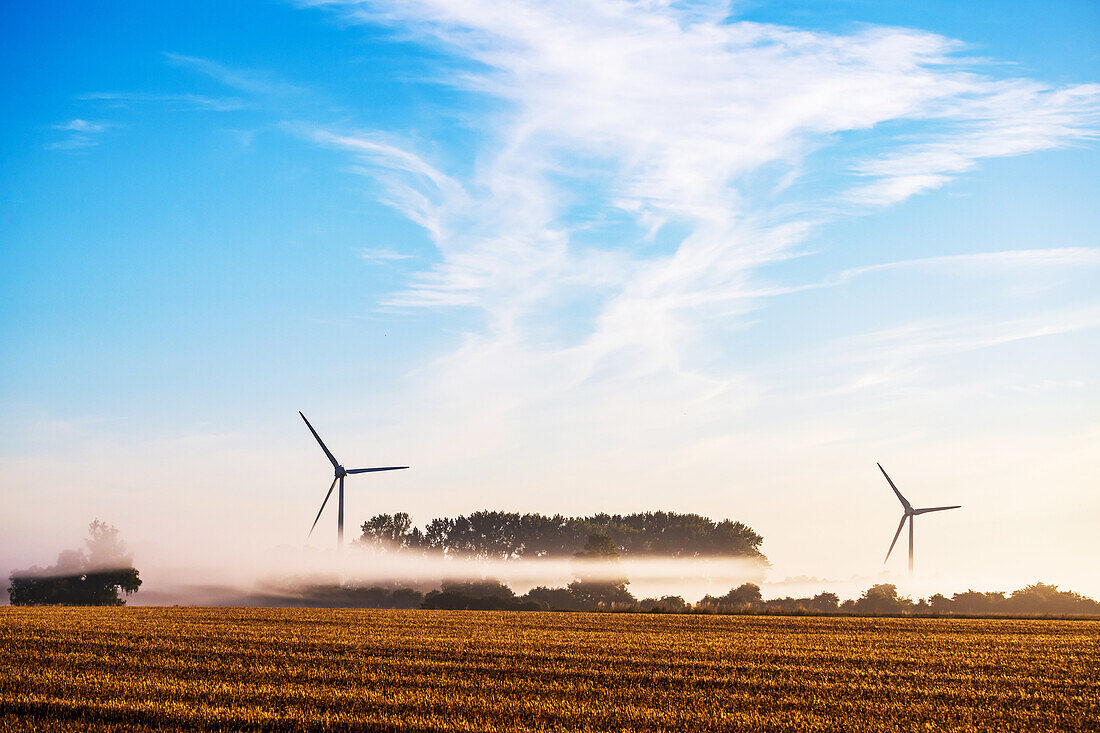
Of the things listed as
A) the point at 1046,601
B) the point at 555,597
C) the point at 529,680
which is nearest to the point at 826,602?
the point at 1046,601

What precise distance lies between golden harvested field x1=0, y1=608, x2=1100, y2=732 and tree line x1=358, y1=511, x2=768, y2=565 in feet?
419

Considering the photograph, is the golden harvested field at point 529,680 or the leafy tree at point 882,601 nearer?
the golden harvested field at point 529,680

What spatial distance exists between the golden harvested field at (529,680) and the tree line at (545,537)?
127774mm

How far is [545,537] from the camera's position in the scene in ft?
556

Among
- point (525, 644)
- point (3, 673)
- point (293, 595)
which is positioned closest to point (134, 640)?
point (3, 673)

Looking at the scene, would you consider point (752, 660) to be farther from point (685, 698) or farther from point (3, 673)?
point (3, 673)

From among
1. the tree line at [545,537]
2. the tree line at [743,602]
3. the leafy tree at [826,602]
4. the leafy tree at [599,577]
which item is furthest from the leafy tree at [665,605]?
the tree line at [545,537]

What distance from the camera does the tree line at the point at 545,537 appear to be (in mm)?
166250

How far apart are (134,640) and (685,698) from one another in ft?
67.1

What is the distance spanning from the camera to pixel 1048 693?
2225cm

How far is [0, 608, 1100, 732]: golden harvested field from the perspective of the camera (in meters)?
18.1

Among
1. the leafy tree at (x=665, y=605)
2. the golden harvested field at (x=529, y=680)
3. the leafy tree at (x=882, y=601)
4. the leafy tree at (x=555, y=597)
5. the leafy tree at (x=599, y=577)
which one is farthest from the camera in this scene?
the leafy tree at (x=599, y=577)

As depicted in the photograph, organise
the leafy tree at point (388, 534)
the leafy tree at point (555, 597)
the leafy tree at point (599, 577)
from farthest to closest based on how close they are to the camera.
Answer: the leafy tree at point (388, 534), the leafy tree at point (599, 577), the leafy tree at point (555, 597)

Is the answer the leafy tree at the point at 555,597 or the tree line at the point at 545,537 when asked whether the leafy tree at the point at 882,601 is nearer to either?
the leafy tree at the point at 555,597
